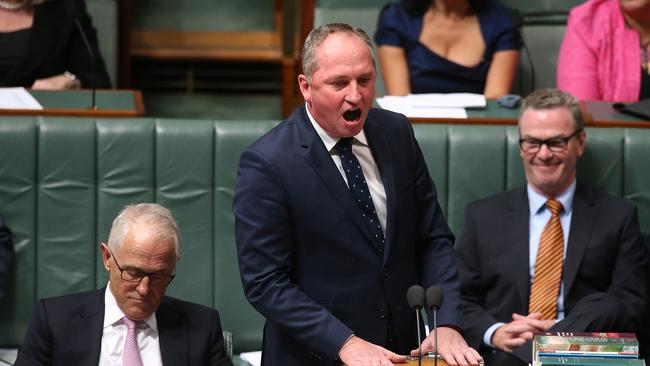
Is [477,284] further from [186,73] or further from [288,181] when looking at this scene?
[186,73]

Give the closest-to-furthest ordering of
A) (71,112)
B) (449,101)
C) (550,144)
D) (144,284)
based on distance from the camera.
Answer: (144,284), (550,144), (71,112), (449,101)

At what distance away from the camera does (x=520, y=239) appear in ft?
11.0

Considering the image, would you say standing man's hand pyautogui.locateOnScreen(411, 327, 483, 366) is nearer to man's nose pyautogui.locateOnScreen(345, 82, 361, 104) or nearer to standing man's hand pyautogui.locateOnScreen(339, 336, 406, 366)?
standing man's hand pyautogui.locateOnScreen(339, 336, 406, 366)

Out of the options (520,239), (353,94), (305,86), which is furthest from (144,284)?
(520,239)

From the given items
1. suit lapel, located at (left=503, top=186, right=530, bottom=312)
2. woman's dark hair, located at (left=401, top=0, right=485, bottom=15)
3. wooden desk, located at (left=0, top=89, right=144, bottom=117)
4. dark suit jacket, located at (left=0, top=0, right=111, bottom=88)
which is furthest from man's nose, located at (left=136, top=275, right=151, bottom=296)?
woman's dark hair, located at (left=401, top=0, right=485, bottom=15)

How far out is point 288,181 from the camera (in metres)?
2.39

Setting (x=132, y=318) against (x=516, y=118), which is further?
(x=516, y=118)

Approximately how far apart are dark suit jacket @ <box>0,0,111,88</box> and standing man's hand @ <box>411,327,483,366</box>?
2450mm

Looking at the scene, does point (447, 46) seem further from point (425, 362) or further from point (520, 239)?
point (425, 362)

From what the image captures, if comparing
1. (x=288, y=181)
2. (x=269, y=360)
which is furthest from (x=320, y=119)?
(x=269, y=360)

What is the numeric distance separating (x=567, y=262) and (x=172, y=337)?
1111 mm

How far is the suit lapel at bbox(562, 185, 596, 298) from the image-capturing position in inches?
129

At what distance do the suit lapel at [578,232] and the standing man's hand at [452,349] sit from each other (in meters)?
0.99

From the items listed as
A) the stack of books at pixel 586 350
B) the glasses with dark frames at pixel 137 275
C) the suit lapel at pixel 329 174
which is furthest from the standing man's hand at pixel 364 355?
the glasses with dark frames at pixel 137 275
